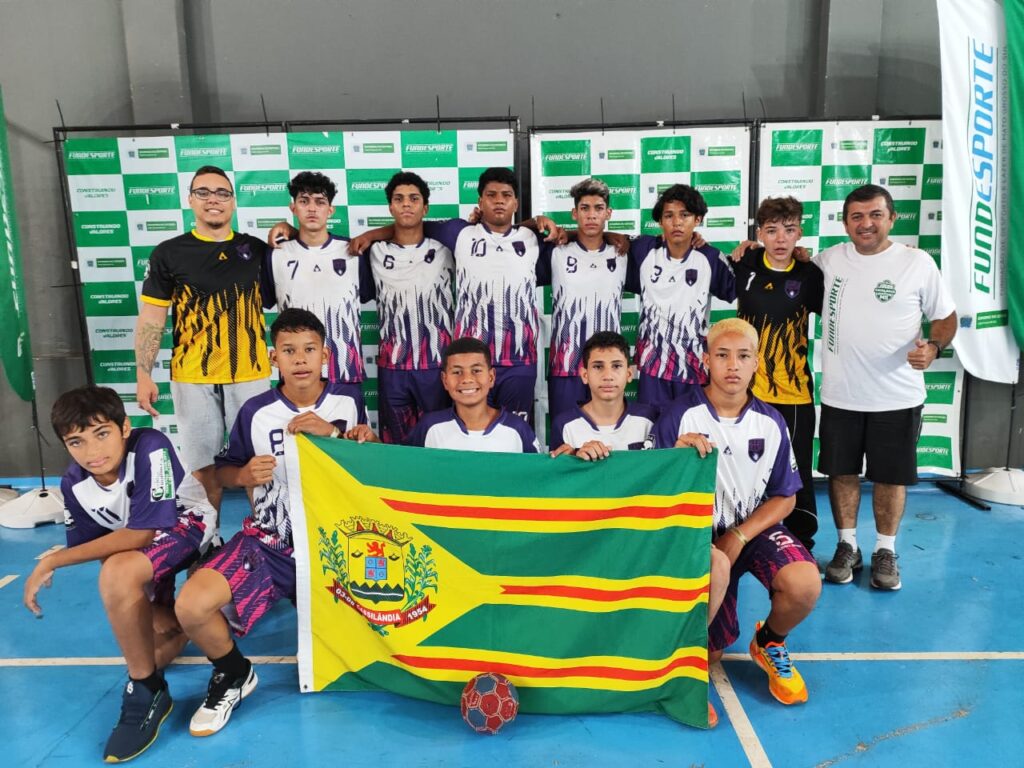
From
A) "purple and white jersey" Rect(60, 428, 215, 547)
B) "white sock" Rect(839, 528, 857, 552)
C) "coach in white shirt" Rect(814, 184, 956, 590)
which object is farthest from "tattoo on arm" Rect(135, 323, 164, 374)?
"white sock" Rect(839, 528, 857, 552)

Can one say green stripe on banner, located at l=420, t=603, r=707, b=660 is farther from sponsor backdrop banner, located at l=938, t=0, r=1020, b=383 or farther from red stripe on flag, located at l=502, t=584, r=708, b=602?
sponsor backdrop banner, located at l=938, t=0, r=1020, b=383

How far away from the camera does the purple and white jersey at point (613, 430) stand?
316 centimetres

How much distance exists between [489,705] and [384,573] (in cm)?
59

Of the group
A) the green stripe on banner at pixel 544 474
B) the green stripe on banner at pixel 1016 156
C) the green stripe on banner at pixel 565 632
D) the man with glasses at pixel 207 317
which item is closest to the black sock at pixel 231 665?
the green stripe on banner at pixel 565 632

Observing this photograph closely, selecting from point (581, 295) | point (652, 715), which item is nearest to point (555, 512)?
point (652, 715)

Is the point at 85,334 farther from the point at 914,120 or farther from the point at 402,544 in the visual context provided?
the point at 914,120

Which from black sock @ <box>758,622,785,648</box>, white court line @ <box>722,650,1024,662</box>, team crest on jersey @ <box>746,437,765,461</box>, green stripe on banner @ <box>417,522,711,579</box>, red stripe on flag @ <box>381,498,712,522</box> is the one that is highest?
team crest on jersey @ <box>746,437,765,461</box>

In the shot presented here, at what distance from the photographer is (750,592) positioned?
382cm

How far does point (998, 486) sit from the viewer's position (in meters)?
5.07

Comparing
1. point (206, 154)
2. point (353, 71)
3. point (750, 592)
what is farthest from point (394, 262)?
point (750, 592)

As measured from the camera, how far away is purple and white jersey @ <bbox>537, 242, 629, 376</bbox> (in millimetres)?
4082

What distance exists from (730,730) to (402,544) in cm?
133

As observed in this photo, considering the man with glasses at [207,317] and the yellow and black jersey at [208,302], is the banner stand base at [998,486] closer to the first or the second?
the man with glasses at [207,317]

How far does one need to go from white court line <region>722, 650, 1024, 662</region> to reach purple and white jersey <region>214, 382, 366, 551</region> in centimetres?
192
